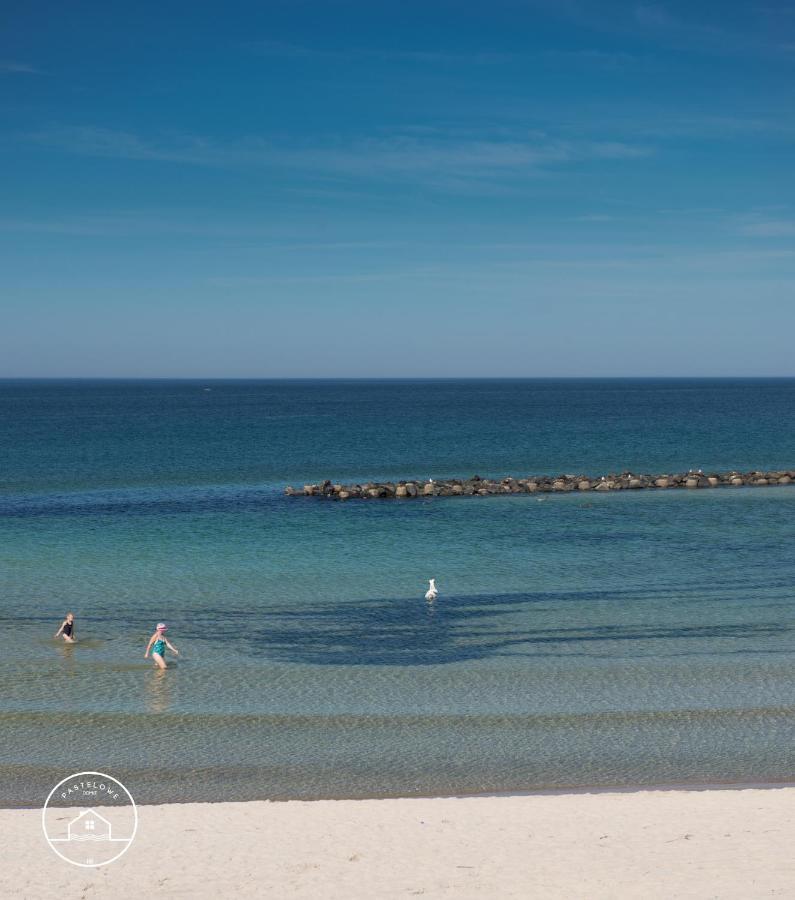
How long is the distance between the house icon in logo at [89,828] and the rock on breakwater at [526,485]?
39417 mm

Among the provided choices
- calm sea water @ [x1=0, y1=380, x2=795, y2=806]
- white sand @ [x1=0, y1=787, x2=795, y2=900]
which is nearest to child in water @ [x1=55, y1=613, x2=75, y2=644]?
calm sea water @ [x1=0, y1=380, x2=795, y2=806]

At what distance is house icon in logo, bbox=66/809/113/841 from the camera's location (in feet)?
49.1

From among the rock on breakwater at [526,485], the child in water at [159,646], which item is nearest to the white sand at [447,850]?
the child in water at [159,646]

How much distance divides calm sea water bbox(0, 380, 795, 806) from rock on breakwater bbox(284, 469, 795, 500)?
236cm

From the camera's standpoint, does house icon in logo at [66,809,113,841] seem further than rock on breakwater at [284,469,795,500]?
No

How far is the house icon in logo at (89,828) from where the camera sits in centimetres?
1495

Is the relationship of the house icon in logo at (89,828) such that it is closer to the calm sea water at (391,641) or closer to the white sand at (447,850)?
the white sand at (447,850)

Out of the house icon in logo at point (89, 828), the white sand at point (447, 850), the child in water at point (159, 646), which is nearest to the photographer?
the white sand at point (447, 850)

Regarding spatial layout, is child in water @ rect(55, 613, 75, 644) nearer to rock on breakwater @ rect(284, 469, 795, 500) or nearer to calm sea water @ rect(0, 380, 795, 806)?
calm sea water @ rect(0, 380, 795, 806)

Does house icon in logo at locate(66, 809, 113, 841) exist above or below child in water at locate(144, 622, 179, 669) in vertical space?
below

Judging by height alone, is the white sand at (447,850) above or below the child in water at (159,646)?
below

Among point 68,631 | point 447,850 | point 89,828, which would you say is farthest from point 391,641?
point 447,850

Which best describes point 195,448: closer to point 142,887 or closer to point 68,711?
point 68,711

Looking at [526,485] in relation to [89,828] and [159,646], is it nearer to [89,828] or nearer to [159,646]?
[159,646]
